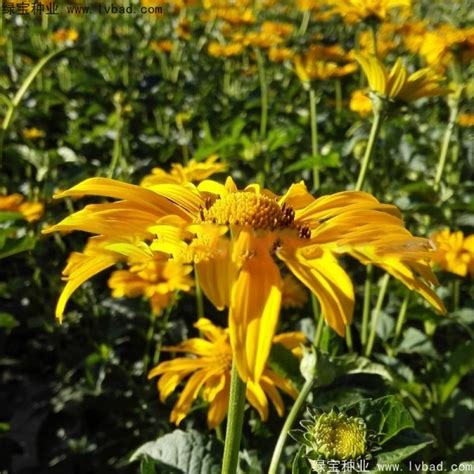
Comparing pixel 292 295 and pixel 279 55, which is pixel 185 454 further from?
pixel 279 55

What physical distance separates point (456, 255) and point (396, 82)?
492mm

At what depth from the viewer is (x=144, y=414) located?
148 cm

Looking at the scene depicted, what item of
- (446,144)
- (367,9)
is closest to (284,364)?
(446,144)

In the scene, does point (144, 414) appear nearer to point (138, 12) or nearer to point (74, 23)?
point (138, 12)

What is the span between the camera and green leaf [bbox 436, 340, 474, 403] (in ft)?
3.84

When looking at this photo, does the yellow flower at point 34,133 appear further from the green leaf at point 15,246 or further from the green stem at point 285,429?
the green stem at point 285,429

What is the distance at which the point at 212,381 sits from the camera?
1.14 m

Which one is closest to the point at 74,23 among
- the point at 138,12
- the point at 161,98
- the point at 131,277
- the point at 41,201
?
the point at 138,12

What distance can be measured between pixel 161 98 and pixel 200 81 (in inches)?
21.2

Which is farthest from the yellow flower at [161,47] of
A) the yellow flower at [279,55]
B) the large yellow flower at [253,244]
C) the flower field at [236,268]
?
the large yellow flower at [253,244]

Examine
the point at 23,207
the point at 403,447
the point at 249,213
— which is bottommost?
the point at 403,447

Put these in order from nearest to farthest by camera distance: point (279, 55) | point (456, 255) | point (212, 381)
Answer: point (212, 381)
point (456, 255)
point (279, 55)

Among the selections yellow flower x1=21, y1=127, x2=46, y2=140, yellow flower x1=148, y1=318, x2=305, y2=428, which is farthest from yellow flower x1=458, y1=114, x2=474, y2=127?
yellow flower x1=21, y1=127, x2=46, y2=140

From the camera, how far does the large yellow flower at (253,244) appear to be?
1.79 feet
